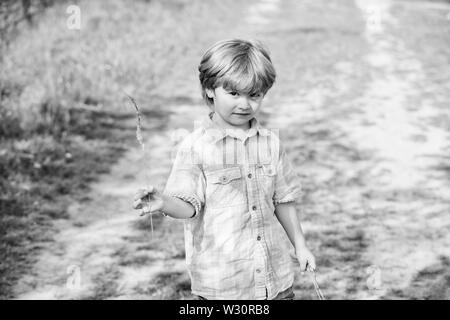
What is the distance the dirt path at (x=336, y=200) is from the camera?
3951mm

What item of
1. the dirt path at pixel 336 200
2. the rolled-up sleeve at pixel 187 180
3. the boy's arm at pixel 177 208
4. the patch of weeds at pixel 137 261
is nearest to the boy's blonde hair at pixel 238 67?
the rolled-up sleeve at pixel 187 180

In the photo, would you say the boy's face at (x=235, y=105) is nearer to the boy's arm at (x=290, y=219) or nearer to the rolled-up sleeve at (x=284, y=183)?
the rolled-up sleeve at (x=284, y=183)

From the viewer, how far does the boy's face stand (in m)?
2.40

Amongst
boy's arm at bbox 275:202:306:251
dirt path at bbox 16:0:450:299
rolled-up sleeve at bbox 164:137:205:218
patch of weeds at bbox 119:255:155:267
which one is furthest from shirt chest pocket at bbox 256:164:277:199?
patch of weeds at bbox 119:255:155:267

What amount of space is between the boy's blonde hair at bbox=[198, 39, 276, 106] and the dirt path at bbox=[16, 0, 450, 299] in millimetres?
638

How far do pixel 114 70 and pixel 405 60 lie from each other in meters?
5.65

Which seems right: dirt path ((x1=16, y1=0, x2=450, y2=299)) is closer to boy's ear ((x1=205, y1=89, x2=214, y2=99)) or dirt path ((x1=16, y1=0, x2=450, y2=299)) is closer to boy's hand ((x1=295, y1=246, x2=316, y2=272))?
boy's ear ((x1=205, y1=89, x2=214, y2=99))

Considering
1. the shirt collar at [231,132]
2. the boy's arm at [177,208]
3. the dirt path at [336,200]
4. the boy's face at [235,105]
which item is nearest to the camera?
the boy's arm at [177,208]

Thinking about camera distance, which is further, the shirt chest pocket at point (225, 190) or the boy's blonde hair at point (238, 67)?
the shirt chest pocket at point (225, 190)

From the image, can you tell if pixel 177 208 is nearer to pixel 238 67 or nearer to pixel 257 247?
pixel 257 247

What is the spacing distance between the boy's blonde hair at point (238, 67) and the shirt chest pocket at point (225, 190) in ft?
1.16

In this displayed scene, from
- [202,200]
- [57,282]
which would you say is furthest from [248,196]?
[57,282]

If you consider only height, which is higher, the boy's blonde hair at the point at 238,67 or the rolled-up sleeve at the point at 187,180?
the boy's blonde hair at the point at 238,67
